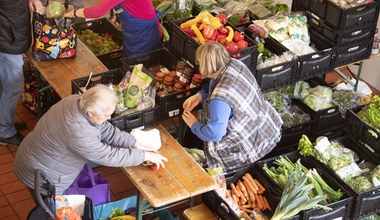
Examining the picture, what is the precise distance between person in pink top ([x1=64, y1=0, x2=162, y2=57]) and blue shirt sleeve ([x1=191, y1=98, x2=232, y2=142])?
1.44m

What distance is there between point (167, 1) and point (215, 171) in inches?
96.3

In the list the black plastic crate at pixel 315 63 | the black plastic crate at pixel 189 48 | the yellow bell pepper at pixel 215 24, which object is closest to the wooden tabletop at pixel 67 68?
the black plastic crate at pixel 189 48

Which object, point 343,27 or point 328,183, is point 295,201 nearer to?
point 328,183

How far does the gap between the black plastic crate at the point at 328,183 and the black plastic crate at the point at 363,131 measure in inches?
20.2

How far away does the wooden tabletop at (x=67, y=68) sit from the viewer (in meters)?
5.52

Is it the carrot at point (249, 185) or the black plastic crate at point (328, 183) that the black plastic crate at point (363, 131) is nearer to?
the black plastic crate at point (328, 183)

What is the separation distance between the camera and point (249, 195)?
498 centimetres

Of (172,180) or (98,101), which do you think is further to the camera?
(172,180)

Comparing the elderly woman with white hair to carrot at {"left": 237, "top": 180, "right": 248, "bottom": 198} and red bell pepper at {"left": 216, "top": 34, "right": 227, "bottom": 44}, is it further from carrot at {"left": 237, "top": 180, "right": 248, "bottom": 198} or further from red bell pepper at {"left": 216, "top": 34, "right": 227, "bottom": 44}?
red bell pepper at {"left": 216, "top": 34, "right": 227, "bottom": 44}

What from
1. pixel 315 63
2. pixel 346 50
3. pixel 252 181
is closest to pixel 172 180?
pixel 252 181

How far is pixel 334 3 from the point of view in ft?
19.2

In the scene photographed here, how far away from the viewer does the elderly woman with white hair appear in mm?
4195

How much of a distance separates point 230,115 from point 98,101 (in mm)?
1130

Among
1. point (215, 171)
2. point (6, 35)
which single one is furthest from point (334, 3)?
point (6, 35)
